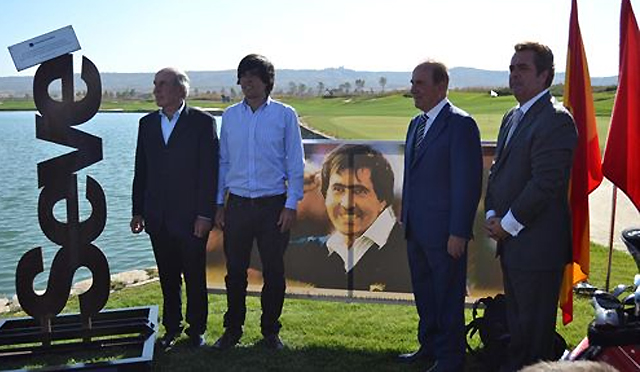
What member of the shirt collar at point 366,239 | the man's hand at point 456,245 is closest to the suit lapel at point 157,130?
the shirt collar at point 366,239

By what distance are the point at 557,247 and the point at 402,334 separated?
1.78 meters

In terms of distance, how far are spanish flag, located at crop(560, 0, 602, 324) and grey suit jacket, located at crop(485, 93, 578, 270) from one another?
2.75 ft

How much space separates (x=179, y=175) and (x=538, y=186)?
2157mm

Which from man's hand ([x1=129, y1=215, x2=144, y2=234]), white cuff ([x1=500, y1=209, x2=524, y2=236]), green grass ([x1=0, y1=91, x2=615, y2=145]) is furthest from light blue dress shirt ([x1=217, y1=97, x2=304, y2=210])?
A: green grass ([x1=0, y1=91, x2=615, y2=145])

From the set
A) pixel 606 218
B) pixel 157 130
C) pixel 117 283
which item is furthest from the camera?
pixel 606 218

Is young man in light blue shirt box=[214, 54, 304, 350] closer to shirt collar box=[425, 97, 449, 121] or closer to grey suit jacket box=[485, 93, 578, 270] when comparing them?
shirt collar box=[425, 97, 449, 121]

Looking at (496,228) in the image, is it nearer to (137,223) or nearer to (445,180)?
(445,180)

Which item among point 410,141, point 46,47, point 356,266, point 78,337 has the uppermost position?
point 46,47

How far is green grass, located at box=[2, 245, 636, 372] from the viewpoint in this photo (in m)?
4.12

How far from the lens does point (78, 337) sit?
14.2ft

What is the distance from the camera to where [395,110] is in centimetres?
2617

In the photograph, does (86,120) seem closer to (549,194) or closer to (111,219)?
(549,194)

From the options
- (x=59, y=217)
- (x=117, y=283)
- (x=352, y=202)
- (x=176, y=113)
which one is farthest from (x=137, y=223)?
(x=59, y=217)

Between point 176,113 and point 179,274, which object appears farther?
point 179,274
